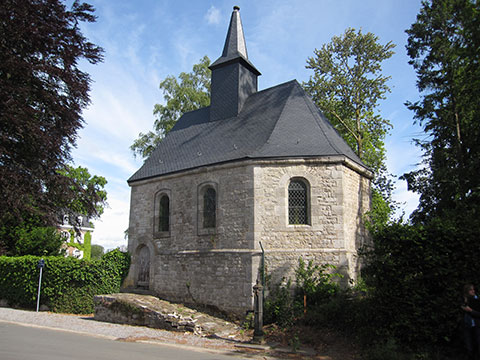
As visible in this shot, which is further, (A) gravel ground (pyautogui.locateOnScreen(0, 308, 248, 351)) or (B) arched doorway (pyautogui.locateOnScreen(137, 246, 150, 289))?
(B) arched doorway (pyautogui.locateOnScreen(137, 246, 150, 289))

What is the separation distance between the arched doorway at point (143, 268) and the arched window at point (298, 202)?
6.93m

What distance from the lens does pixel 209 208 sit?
46.9 feet

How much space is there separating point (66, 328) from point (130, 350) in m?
4.33

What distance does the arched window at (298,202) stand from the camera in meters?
12.6

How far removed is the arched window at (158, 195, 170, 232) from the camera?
15914mm

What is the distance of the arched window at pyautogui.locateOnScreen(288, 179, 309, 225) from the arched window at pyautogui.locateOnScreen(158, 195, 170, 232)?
5840mm

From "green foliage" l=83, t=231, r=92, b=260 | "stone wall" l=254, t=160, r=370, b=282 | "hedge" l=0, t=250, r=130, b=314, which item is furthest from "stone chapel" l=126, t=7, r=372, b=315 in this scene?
"green foliage" l=83, t=231, r=92, b=260

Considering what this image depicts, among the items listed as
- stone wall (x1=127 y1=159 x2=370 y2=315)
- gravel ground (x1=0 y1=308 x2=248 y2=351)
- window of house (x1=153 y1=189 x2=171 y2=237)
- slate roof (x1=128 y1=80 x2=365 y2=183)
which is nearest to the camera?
gravel ground (x1=0 y1=308 x2=248 y2=351)

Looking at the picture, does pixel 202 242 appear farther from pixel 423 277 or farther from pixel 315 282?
pixel 423 277

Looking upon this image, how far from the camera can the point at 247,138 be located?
14531 mm

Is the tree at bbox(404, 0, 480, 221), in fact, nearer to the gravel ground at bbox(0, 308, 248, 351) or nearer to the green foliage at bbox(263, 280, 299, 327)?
the green foliage at bbox(263, 280, 299, 327)

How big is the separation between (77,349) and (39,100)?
7.30 metres

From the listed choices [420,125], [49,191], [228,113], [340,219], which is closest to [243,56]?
[228,113]

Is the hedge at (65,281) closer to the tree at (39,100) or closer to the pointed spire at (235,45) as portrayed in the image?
the tree at (39,100)
